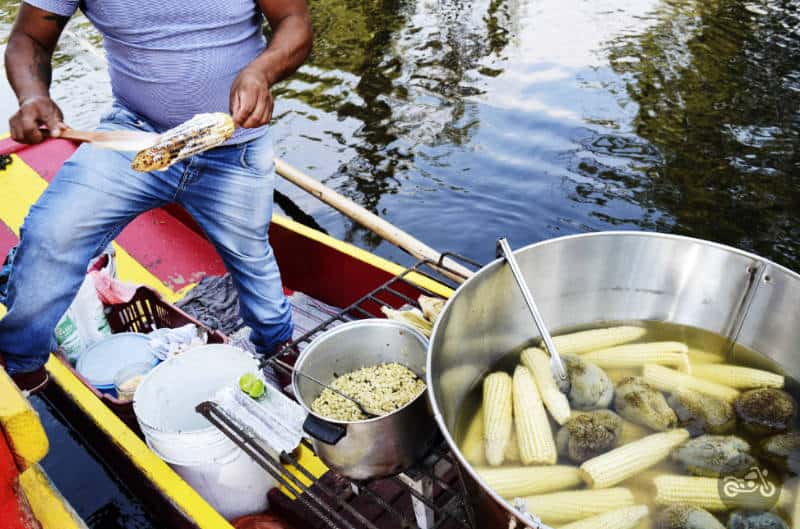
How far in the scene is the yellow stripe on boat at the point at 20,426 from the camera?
190 cm

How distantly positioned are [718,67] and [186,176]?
9084 mm

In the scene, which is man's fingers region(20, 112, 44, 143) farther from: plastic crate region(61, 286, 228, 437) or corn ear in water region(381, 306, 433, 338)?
corn ear in water region(381, 306, 433, 338)

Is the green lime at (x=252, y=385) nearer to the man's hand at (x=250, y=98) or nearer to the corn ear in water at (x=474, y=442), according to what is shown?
the corn ear in water at (x=474, y=442)

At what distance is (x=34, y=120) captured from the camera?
2.83m

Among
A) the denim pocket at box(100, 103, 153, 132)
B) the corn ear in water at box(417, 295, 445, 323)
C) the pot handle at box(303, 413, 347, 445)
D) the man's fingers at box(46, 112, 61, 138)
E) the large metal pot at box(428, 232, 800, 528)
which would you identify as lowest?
the corn ear in water at box(417, 295, 445, 323)

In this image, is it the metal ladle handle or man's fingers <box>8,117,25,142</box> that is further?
man's fingers <box>8,117,25,142</box>

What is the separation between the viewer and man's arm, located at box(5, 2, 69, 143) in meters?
2.85

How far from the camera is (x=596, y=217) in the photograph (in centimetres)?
689

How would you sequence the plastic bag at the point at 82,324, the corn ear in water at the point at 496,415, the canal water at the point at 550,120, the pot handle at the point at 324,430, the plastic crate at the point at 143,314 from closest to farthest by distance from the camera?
the pot handle at the point at 324,430
the corn ear in water at the point at 496,415
the plastic bag at the point at 82,324
the plastic crate at the point at 143,314
the canal water at the point at 550,120

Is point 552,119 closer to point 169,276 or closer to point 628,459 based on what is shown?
point 169,276

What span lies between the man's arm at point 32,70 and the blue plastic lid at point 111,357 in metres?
1.48

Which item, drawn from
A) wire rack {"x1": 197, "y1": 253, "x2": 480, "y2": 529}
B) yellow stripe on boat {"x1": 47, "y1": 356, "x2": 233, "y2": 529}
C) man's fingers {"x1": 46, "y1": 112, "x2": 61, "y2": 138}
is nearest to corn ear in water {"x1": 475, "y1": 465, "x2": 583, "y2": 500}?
wire rack {"x1": 197, "y1": 253, "x2": 480, "y2": 529}

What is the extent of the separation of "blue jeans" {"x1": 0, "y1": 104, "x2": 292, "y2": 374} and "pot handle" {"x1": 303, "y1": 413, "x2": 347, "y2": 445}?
5.24 feet

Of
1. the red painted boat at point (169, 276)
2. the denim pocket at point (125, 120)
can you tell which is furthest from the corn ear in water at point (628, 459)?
the denim pocket at point (125, 120)
